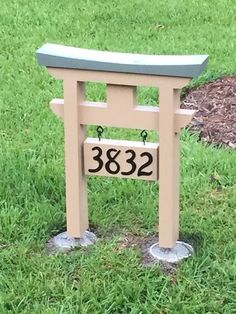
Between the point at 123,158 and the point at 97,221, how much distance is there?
563 millimetres

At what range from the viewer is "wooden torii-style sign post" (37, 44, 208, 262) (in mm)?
3732

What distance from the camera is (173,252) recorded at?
4.04m

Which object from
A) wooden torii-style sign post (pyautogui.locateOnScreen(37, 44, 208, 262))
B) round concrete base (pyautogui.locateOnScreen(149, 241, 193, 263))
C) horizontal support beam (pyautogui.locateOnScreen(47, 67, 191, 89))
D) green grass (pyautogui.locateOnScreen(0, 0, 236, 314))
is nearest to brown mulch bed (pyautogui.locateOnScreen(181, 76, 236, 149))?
green grass (pyautogui.locateOnScreen(0, 0, 236, 314))

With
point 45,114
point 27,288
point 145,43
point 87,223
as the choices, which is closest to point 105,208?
point 87,223

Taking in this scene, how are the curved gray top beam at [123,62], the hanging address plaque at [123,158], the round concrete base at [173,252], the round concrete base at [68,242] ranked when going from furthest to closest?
1. the round concrete base at [68,242]
2. the round concrete base at [173,252]
3. the hanging address plaque at [123,158]
4. the curved gray top beam at [123,62]

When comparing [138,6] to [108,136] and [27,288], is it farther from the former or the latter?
[27,288]

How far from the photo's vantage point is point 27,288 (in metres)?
3.77

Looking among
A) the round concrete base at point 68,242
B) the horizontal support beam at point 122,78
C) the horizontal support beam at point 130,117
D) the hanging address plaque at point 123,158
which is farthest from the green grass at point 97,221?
the horizontal support beam at point 122,78

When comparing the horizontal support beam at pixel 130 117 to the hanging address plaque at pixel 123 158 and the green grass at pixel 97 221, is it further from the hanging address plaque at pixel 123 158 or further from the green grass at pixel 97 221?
the green grass at pixel 97 221

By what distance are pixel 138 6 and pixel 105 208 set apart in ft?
14.8

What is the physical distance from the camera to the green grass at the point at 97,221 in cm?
370

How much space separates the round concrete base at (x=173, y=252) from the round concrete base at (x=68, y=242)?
0.31 meters

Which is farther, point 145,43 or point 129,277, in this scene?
point 145,43

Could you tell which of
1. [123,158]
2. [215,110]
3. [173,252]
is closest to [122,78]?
[123,158]
